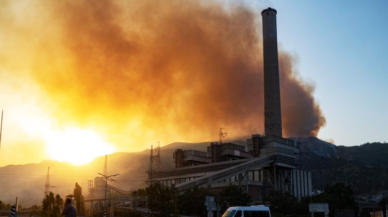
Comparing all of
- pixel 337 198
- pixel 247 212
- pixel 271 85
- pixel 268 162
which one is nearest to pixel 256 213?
pixel 247 212

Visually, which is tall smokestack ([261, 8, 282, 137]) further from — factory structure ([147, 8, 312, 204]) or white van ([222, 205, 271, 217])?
white van ([222, 205, 271, 217])

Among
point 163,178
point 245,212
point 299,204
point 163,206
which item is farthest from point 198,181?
point 245,212

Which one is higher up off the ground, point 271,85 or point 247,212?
point 271,85

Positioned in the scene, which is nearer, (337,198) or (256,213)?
(256,213)

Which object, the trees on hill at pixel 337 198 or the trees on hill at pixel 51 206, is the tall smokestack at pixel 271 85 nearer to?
the trees on hill at pixel 337 198

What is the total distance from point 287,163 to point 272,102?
20.2 metres

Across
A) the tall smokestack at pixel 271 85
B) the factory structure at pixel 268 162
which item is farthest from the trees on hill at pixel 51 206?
the tall smokestack at pixel 271 85

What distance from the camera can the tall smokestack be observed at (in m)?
136

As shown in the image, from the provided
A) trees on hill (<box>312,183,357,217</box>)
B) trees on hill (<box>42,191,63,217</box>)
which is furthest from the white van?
trees on hill (<box>42,191,63,217</box>)

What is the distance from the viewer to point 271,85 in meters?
137

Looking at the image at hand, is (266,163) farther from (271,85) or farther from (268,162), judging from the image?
(271,85)

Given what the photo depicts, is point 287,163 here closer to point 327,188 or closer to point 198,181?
point 327,188

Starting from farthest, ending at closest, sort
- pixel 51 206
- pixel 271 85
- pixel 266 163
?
pixel 271 85
pixel 266 163
pixel 51 206

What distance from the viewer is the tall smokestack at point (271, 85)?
136125 millimetres
